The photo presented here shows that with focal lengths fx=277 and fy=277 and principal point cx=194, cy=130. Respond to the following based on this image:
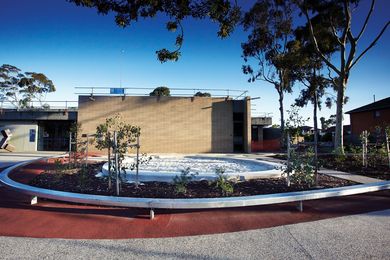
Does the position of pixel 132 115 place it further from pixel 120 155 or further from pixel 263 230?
pixel 263 230

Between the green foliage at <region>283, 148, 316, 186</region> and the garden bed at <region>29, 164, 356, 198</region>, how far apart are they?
176 mm

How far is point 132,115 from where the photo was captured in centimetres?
2462

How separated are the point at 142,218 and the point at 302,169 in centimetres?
422

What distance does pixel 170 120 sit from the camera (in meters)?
24.8

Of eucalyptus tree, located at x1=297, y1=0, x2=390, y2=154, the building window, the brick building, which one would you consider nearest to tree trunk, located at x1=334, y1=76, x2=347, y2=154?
eucalyptus tree, located at x1=297, y1=0, x2=390, y2=154

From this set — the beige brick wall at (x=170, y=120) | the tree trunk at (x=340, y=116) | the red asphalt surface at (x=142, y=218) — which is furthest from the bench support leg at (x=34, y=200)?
the beige brick wall at (x=170, y=120)

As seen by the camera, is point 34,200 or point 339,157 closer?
point 34,200

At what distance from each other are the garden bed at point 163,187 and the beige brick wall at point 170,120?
54.0 ft

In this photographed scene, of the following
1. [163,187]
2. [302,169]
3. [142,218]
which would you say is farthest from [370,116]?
[142,218]

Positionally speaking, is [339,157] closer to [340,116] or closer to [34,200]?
[340,116]

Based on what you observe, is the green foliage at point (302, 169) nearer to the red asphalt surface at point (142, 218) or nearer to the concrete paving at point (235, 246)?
the red asphalt surface at point (142, 218)

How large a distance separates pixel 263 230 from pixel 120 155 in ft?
11.9

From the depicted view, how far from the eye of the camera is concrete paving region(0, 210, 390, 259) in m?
3.36

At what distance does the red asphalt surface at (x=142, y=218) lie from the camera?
4.20 meters
